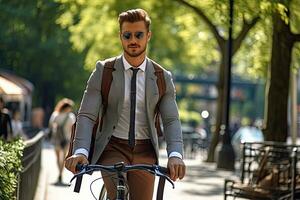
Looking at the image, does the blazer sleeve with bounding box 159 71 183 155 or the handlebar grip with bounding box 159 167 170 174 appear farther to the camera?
the blazer sleeve with bounding box 159 71 183 155

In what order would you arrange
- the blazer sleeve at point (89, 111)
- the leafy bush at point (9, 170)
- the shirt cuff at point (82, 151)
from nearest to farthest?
the shirt cuff at point (82, 151)
the blazer sleeve at point (89, 111)
the leafy bush at point (9, 170)

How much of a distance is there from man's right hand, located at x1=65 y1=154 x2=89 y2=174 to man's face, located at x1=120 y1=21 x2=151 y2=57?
847 mm

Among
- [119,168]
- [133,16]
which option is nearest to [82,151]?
[119,168]

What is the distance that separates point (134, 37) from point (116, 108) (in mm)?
479

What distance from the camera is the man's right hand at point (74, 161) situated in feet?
19.0

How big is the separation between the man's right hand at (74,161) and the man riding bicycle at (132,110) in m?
0.34

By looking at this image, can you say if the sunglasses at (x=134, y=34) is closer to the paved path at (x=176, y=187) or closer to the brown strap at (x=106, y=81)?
the brown strap at (x=106, y=81)

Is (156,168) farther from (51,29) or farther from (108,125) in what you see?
(51,29)

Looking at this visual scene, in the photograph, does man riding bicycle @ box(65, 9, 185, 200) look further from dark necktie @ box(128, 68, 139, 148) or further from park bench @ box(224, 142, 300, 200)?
park bench @ box(224, 142, 300, 200)

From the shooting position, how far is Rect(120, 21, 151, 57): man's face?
6258mm

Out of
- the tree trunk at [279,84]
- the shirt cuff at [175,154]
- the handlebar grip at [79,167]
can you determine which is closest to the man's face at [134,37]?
the shirt cuff at [175,154]

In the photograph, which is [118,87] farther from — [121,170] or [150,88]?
[121,170]

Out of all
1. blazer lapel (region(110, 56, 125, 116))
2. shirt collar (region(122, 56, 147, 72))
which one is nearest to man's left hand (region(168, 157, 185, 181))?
blazer lapel (region(110, 56, 125, 116))

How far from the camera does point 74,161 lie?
5816 millimetres
